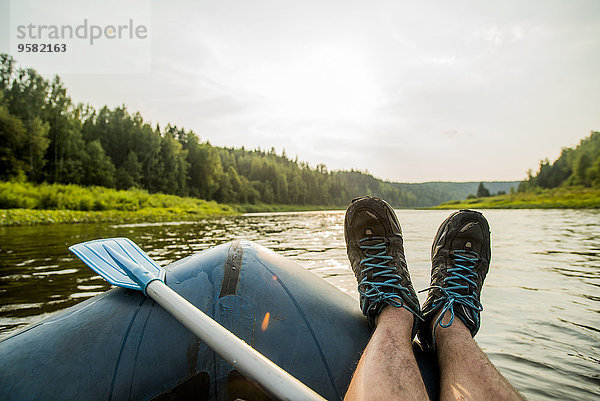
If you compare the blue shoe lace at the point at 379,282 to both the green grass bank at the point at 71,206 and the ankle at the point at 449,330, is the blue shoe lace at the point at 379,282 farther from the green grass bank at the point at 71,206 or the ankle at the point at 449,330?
the green grass bank at the point at 71,206

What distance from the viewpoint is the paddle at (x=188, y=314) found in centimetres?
77

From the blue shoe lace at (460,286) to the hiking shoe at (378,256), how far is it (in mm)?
125

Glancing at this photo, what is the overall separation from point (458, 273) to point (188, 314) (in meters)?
1.41

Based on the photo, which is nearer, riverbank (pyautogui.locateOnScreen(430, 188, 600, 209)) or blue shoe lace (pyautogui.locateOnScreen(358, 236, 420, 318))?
blue shoe lace (pyautogui.locateOnScreen(358, 236, 420, 318))

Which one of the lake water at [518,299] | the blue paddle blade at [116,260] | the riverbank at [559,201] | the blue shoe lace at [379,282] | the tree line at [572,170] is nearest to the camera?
the blue paddle blade at [116,260]

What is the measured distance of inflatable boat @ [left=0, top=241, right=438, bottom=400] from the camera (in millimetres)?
981

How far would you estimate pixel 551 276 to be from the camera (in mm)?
3939

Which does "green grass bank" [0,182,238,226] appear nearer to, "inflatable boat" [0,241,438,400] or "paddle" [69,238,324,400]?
"paddle" [69,238,324,400]

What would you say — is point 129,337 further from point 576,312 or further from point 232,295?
point 576,312

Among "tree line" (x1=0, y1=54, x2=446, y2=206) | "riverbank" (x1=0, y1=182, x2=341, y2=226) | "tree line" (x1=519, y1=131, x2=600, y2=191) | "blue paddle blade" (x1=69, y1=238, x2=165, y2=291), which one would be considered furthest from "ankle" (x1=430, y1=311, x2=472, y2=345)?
"tree line" (x1=519, y1=131, x2=600, y2=191)

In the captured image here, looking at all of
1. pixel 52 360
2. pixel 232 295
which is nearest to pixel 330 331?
pixel 232 295

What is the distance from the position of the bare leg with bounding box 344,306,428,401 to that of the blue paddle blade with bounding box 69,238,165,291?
827 millimetres

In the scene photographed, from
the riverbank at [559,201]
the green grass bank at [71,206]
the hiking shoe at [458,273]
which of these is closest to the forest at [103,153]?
the green grass bank at [71,206]

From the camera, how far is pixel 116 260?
139 cm
